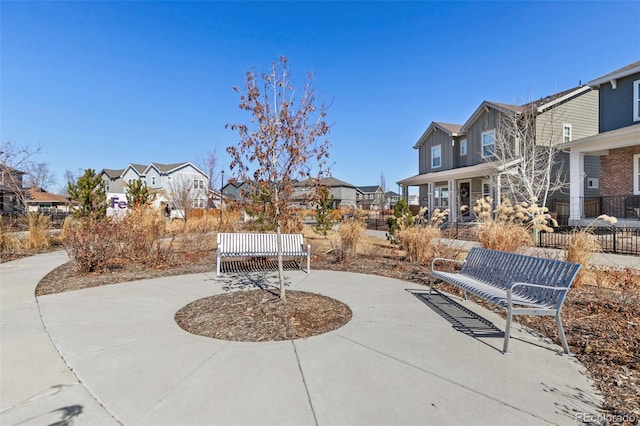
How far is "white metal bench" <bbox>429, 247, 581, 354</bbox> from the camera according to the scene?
378 centimetres

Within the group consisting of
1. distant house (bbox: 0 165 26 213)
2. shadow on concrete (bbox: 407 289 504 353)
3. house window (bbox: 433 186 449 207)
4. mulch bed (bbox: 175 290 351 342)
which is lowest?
shadow on concrete (bbox: 407 289 504 353)

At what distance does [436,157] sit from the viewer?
2675cm

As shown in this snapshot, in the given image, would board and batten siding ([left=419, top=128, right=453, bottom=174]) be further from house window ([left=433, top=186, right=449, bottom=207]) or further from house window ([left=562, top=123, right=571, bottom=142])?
house window ([left=562, top=123, right=571, bottom=142])

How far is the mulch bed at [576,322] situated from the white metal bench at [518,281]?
16.3 inches

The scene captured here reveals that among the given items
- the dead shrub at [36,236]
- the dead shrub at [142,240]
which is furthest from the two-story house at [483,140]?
the dead shrub at [36,236]

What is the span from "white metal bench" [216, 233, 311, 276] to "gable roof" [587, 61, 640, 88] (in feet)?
56.9

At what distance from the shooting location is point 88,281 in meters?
7.07

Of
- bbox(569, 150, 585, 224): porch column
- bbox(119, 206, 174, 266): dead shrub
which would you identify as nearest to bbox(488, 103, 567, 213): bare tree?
bbox(569, 150, 585, 224): porch column

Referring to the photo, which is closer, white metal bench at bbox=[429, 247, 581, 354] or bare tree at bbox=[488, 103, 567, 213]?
white metal bench at bbox=[429, 247, 581, 354]

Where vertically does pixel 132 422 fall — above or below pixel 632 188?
below

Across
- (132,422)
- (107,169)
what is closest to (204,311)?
(132,422)

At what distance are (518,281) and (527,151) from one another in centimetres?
1670

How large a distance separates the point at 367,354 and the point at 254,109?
3.76 m

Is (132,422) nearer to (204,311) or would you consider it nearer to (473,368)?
(204,311)
